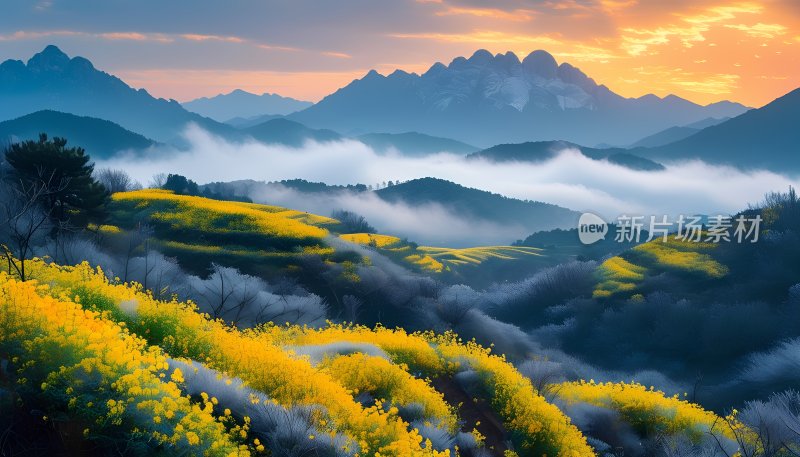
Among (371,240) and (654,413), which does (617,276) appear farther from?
(654,413)

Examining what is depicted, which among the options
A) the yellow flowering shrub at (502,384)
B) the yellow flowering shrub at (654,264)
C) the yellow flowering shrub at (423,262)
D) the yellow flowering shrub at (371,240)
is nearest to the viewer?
the yellow flowering shrub at (502,384)

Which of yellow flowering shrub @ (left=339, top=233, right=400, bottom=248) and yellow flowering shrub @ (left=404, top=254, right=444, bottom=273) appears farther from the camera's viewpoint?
yellow flowering shrub @ (left=404, top=254, right=444, bottom=273)

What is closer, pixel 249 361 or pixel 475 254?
pixel 249 361

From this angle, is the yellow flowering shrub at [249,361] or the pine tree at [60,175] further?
the pine tree at [60,175]

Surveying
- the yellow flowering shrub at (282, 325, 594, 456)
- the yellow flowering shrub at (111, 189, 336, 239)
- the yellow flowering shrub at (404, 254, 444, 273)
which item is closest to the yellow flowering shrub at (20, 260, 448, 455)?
the yellow flowering shrub at (282, 325, 594, 456)

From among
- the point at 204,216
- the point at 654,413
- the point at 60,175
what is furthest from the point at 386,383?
the point at 204,216

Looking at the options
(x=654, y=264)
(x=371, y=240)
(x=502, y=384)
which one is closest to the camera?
(x=502, y=384)

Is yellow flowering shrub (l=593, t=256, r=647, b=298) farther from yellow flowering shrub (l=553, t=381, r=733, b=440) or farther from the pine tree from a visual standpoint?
the pine tree

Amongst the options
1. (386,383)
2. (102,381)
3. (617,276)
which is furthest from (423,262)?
(102,381)

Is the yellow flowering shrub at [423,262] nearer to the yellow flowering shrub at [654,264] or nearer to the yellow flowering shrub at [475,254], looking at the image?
the yellow flowering shrub at [475,254]

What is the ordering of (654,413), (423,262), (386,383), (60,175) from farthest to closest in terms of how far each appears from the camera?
1. (423,262)
2. (60,175)
3. (654,413)
4. (386,383)

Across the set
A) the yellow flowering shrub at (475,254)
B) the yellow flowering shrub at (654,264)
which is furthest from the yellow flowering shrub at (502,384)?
the yellow flowering shrub at (475,254)

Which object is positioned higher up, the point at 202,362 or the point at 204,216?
the point at 202,362

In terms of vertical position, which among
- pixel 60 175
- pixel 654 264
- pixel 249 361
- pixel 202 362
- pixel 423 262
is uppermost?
pixel 60 175
